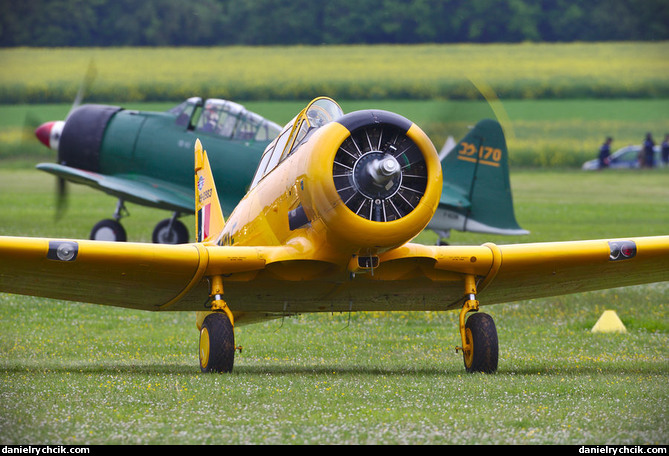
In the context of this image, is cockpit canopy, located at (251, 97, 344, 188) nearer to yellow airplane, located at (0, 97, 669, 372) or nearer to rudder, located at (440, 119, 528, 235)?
yellow airplane, located at (0, 97, 669, 372)

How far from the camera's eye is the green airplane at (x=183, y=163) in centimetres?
2145

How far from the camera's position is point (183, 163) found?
23844mm

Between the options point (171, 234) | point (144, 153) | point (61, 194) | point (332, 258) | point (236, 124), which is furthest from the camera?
point (61, 194)

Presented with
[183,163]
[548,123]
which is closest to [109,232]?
[183,163]

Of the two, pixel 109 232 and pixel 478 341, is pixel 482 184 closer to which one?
pixel 109 232

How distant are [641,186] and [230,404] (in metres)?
39.1

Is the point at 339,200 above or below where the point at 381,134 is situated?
below

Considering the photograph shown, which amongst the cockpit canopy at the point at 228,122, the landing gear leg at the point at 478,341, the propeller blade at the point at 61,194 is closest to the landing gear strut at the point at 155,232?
the propeller blade at the point at 61,194

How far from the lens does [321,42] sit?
4456 cm

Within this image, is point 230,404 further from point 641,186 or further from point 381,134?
point 641,186

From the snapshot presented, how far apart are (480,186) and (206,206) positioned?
946 cm

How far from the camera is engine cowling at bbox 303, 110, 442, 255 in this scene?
8773 millimetres

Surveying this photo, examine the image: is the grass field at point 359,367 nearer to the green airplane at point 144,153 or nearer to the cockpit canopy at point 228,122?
Answer: the green airplane at point 144,153

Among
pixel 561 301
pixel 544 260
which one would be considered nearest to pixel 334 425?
pixel 544 260
